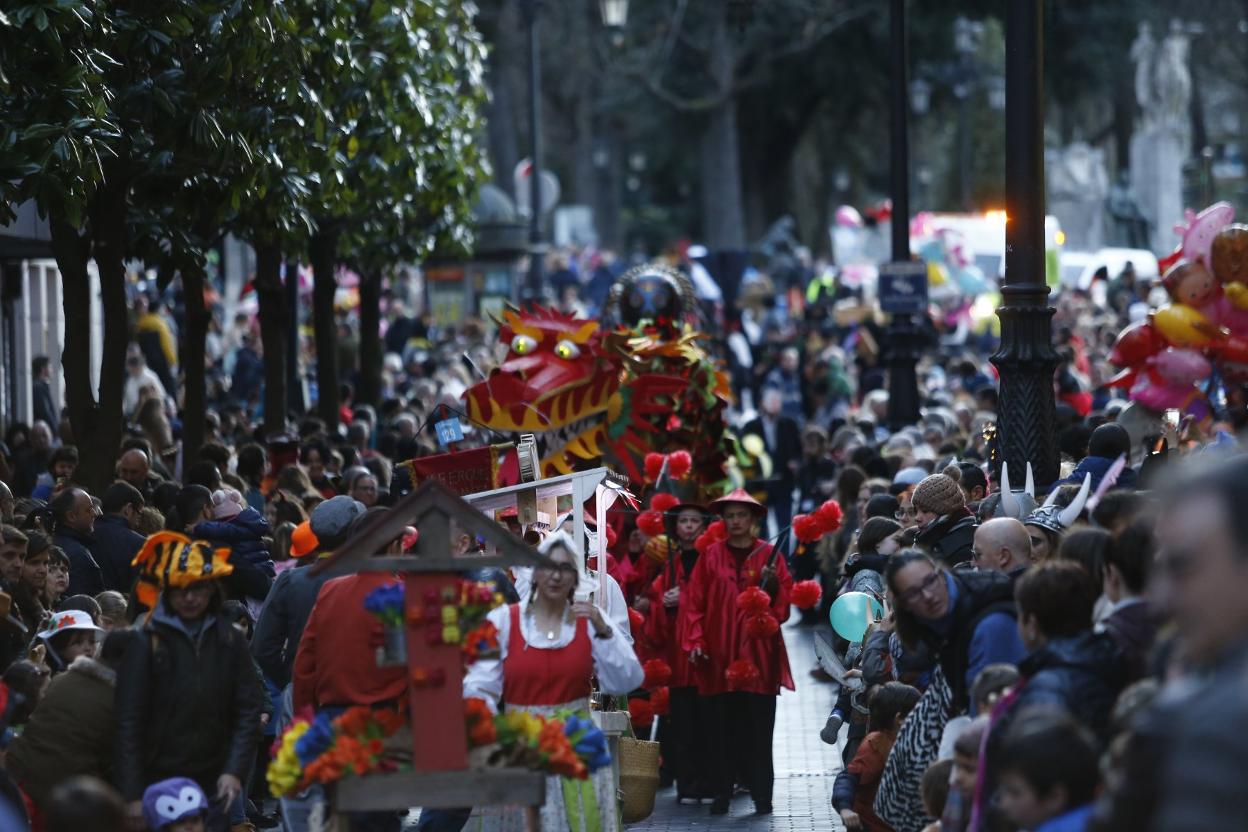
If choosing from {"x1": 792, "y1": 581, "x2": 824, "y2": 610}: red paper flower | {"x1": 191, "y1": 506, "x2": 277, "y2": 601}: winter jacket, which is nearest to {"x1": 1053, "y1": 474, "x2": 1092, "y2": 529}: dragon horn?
{"x1": 792, "y1": 581, "x2": 824, "y2": 610}: red paper flower

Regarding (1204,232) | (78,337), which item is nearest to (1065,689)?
(1204,232)

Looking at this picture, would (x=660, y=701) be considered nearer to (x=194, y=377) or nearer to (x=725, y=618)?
(x=725, y=618)

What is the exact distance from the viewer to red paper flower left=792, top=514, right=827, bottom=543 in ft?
36.5

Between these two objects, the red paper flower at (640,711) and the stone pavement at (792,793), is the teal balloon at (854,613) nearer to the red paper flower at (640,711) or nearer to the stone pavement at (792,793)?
the stone pavement at (792,793)

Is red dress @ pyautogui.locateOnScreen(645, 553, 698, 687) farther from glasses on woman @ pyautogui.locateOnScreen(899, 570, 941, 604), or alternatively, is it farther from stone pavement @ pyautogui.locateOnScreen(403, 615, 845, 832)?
glasses on woman @ pyautogui.locateOnScreen(899, 570, 941, 604)

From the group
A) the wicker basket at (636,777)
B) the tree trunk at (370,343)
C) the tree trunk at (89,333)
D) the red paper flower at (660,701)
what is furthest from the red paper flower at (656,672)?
the tree trunk at (370,343)

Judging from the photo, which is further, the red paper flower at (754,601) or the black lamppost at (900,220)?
the black lamppost at (900,220)

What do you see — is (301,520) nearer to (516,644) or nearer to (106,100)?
(106,100)

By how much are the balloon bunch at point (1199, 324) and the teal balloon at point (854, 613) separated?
2.27 metres

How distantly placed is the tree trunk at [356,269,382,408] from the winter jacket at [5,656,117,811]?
1621 centimetres

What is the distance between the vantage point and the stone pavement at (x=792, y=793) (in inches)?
431

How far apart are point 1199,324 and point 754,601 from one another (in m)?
2.63

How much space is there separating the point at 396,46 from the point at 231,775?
10.6 metres

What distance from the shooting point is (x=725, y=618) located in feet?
37.2
